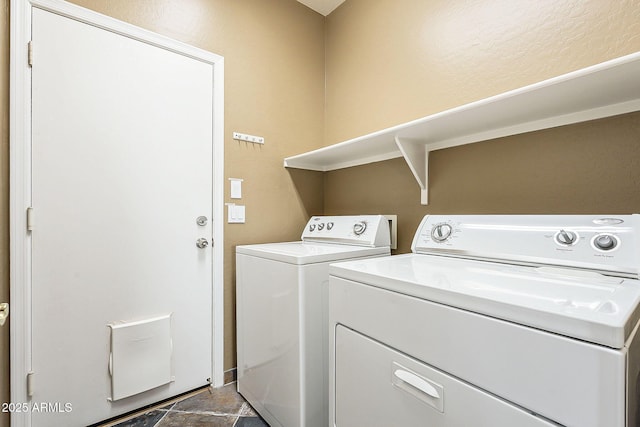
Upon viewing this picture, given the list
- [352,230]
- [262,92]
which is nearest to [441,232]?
[352,230]

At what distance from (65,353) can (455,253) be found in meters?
1.90

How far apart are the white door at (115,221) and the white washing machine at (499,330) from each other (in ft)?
3.53

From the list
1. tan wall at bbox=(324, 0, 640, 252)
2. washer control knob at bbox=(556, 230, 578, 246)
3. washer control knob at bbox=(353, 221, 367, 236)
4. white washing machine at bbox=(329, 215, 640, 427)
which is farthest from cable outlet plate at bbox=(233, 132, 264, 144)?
washer control knob at bbox=(556, 230, 578, 246)

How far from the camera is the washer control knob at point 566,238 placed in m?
0.98

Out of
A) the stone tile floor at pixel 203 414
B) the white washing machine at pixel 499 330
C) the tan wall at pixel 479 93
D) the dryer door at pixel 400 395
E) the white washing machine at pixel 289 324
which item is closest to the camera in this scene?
the white washing machine at pixel 499 330

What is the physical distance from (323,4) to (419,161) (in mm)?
1597

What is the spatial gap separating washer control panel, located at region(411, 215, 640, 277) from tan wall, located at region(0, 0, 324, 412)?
1.11 meters

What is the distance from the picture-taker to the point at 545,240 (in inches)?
40.9

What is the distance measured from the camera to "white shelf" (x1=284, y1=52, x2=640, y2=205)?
88 centimetres

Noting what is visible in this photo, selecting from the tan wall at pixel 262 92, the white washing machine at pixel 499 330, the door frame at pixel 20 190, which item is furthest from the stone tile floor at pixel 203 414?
the white washing machine at pixel 499 330

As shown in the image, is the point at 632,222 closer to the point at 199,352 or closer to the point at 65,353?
the point at 199,352

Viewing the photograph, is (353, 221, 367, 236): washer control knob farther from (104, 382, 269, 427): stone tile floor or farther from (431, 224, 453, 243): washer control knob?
(104, 382, 269, 427): stone tile floor

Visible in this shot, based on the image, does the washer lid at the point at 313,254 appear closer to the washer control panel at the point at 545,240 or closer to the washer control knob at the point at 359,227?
the washer control knob at the point at 359,227

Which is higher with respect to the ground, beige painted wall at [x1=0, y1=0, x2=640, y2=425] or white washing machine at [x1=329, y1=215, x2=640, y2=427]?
beige painted wall at [x1=0, y1=0, x2=640, y2=425]
